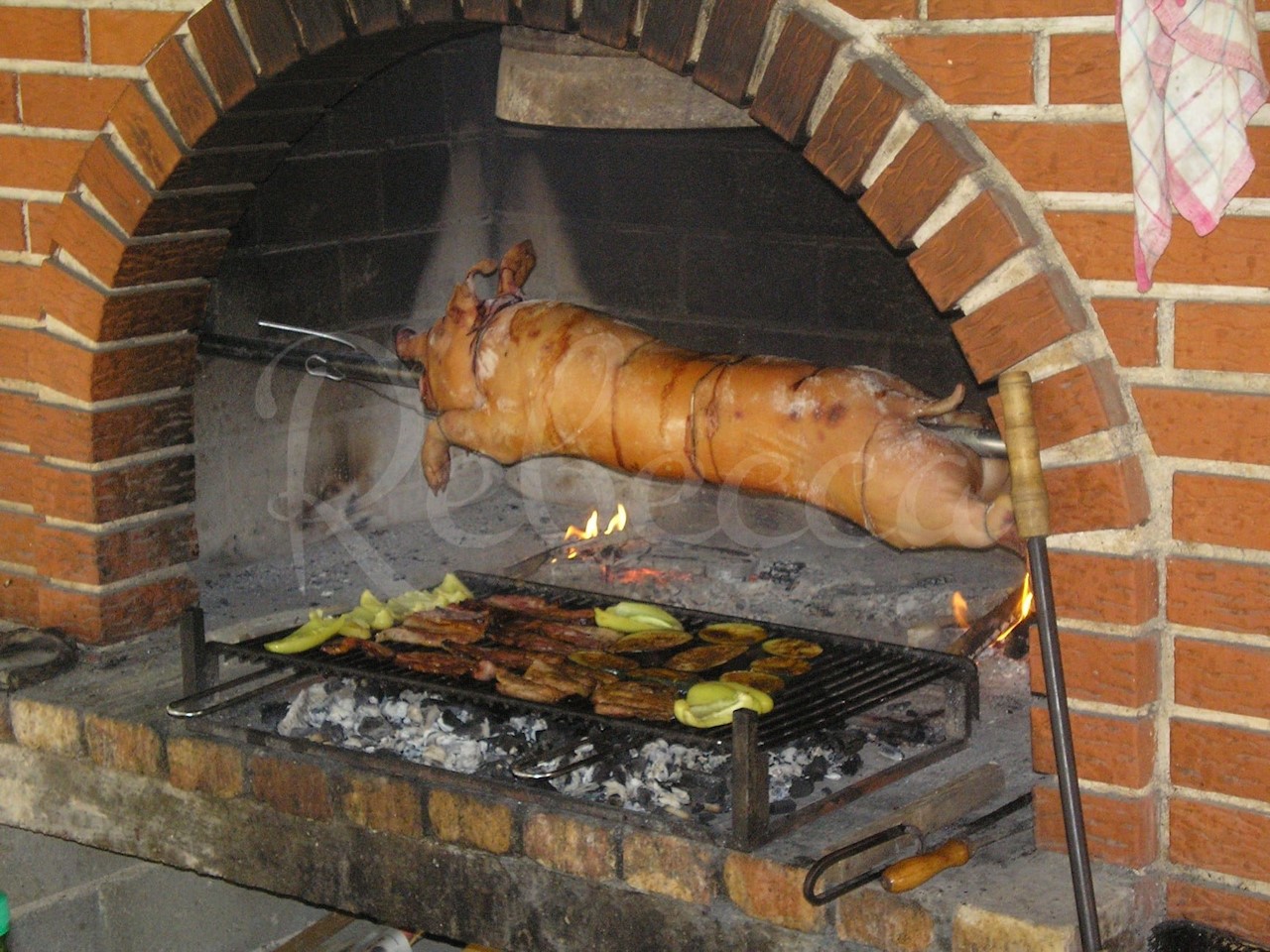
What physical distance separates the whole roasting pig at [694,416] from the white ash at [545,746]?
46 centimetres

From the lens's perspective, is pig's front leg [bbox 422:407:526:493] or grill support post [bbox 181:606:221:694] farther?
pig's front leg [bbox 422:407:526:493]

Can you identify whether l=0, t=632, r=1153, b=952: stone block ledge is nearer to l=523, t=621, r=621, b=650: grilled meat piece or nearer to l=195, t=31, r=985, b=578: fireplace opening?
l=523, t=621, r=621, b=650: grilled meat piece

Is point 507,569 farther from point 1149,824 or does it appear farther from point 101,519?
point 1149,824

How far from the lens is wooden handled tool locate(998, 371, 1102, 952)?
2.52m

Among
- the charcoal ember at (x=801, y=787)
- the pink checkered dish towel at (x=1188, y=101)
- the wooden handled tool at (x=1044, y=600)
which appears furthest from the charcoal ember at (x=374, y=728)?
the pink checkered dish towel at (x=1188, y=101)

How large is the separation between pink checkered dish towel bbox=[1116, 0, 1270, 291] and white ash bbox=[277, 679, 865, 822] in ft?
3.88

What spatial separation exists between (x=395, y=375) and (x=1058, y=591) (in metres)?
1.72

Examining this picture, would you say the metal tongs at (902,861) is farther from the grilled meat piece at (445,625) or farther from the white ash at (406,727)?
the grilled meat piece at (445,625)

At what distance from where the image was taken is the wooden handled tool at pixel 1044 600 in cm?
252

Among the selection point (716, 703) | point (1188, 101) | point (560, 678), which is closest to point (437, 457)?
point (560, 678)

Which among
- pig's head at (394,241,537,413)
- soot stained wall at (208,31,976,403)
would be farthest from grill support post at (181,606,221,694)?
soot stained wall at (208,31,976,403)

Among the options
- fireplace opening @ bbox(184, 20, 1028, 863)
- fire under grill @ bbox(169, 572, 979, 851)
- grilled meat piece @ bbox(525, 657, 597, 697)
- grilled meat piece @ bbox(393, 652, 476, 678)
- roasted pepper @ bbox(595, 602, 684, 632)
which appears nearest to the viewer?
fire under grill @ bbox(169, 572, 979, 851)

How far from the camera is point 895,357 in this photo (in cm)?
434

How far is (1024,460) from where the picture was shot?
8.39 ft
